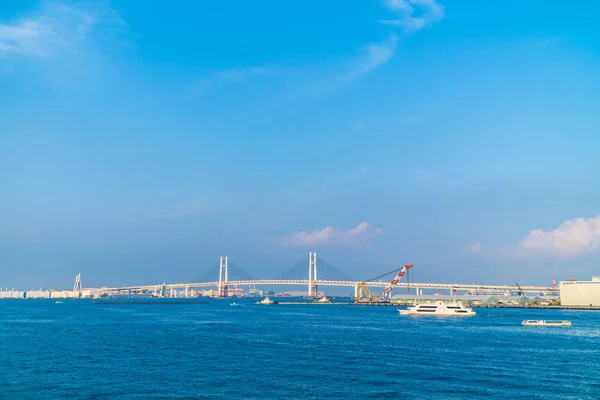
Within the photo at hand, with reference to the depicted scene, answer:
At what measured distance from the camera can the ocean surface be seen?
2320cm

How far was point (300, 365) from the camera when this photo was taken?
2989 cm

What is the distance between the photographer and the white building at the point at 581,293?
90000mm

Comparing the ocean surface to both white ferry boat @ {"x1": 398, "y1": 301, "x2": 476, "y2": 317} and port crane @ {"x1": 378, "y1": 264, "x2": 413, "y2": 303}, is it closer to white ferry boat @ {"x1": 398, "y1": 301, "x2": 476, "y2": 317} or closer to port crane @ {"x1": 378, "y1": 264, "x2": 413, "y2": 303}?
white ferry boat @ {"x1": 398, "y1": 301, "x2": 476, "y2": 317}

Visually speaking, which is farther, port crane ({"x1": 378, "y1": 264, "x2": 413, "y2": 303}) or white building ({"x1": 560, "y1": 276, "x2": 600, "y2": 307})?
port crane ({"x1": 378, "y1": 264, "x2": 413, "y2": 303})

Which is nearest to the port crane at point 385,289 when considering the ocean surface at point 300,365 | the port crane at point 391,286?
the port crane at point 391,286

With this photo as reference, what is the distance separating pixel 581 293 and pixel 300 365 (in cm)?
8355

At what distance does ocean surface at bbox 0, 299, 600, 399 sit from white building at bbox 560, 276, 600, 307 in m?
49.0

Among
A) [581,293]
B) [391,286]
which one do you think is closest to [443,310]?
[581,293]

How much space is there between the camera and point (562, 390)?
928 inches

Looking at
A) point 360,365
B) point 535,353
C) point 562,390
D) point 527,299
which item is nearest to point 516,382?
point 562,390

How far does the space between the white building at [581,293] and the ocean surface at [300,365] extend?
49046 millimetres

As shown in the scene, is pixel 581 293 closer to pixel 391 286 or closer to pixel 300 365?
pixel 391 286

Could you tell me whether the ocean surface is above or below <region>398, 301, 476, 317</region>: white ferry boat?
above

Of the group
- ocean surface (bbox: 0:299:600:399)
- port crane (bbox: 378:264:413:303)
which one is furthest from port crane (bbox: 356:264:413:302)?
ocean surface (bbox: 0:299:600:399)
